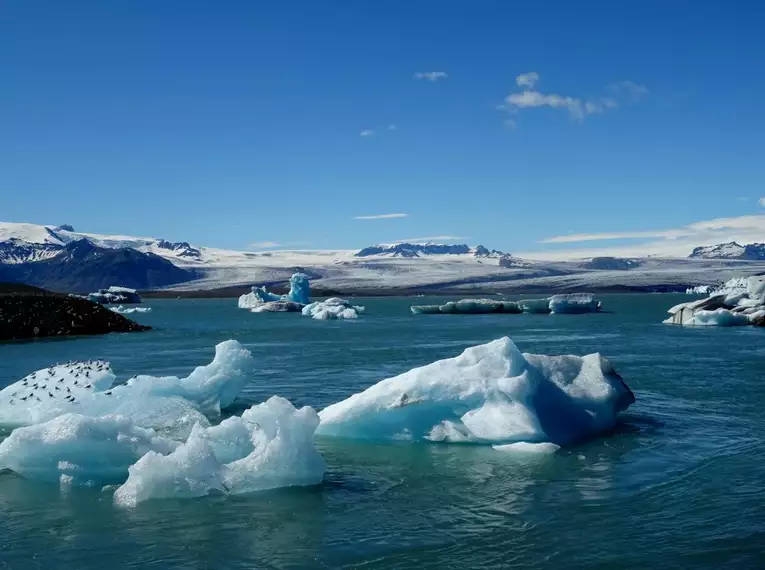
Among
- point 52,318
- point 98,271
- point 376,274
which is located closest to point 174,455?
point 52,318

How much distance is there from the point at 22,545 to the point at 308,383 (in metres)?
10.4

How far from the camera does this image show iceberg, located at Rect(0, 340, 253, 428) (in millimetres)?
11195

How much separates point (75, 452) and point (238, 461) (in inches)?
69.8

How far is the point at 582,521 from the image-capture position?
23.2 ft

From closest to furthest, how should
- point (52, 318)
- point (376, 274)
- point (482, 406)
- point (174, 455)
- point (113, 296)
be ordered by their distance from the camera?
1. point (174, 455)
2. point (482, 406)
3. point (52, 318)
4. point (113, 296)
5. point (376, 274)

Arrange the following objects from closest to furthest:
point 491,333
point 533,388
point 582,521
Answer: point 582,521
point 533,388
point 491,333

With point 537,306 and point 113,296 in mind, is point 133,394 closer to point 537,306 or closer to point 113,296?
point 537,306

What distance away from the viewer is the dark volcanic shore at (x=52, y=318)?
34.1 meters

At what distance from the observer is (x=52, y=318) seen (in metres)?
35.5

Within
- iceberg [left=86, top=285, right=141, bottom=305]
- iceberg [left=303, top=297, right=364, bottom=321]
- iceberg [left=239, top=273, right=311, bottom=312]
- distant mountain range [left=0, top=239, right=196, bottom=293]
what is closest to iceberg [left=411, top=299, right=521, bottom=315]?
iceberg [left=303, top=297, right=364, bottom=321]

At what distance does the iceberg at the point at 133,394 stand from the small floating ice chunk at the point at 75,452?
→ 2.14 metres

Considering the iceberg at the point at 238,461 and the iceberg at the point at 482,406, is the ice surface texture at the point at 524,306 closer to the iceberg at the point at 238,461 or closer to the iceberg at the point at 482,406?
the iceberg at the point at 482,406

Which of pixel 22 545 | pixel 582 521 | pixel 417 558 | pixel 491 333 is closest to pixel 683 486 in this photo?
pixel 582 521

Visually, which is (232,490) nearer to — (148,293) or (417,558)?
(417,558)
